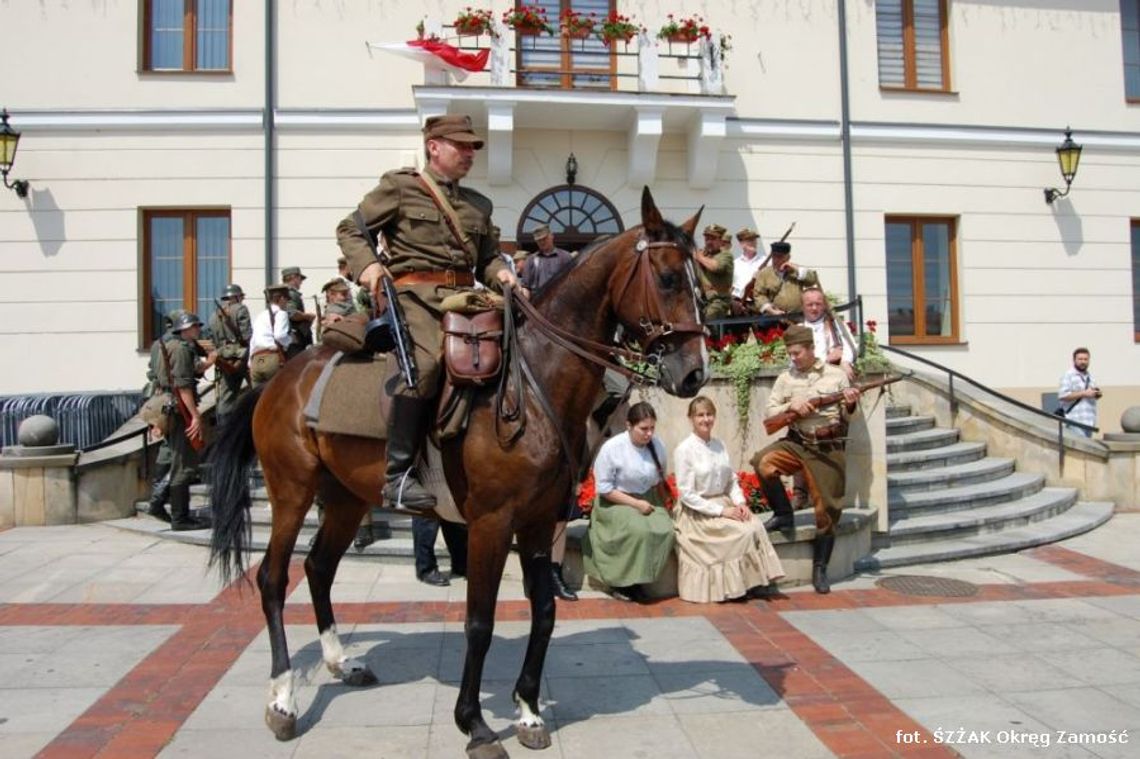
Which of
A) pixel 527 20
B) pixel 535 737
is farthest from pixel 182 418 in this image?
pixel 527 20

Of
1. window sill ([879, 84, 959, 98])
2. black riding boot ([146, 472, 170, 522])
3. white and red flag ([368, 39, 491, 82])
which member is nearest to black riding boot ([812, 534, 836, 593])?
black riding boot ([146, 472, 170, 522])

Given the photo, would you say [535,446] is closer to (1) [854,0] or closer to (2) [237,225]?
(2) [237,225]

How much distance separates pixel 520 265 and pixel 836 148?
6.91 metres

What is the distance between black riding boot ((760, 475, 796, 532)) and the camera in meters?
7.11

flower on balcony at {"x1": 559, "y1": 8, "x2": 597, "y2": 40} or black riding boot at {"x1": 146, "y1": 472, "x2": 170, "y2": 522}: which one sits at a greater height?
flower on balcony at {"x1": 559, "y1": 8, "x2": 597, "y2": 40}

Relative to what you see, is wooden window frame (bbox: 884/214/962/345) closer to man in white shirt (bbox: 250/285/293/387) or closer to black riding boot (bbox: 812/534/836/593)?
black riding boot (bbox: 812/534/836/593)

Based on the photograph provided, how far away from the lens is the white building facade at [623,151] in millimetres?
12820

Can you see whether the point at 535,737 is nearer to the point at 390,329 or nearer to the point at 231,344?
the point at 390,329

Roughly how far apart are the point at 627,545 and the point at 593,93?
8161mm

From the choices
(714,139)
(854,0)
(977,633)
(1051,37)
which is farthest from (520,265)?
(1051,37)

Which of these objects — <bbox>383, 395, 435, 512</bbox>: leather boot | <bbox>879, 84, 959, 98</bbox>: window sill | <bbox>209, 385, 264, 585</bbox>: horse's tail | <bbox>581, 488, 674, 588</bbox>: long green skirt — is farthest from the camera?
<bbox>879, 84, 959, 98</bbox>: window sill

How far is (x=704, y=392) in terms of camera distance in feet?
27.1

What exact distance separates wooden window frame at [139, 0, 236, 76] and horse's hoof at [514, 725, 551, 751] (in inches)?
491

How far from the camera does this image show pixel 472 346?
4.01 m
